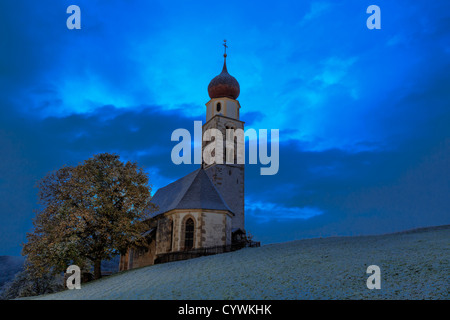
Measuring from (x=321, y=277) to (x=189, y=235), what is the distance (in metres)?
22.4

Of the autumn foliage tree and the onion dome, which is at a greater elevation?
the onion dome

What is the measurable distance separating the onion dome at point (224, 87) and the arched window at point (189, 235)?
2537cm

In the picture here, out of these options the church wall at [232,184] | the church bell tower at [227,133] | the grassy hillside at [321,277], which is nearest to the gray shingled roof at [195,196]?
the church wall at [232,184]

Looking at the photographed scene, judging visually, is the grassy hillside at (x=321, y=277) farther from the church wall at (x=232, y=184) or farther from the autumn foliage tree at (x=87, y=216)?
the church wall at (x=232, y=184)

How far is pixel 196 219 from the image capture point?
37781mm

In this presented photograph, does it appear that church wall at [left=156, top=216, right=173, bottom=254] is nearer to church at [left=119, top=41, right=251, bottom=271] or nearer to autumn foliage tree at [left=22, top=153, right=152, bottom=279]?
church at [left=119, top=41, right=251, bottom=271]

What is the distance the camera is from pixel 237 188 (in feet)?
172

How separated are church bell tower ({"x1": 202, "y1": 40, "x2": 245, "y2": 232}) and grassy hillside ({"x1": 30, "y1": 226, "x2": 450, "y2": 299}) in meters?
25.5

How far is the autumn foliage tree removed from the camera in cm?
2959

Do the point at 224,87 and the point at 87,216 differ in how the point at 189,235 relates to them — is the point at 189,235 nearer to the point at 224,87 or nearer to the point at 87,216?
the point at 87,216

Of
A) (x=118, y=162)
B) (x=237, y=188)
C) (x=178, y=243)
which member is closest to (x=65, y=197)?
(x=118, y=162)

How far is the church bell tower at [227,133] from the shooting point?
51438 mm

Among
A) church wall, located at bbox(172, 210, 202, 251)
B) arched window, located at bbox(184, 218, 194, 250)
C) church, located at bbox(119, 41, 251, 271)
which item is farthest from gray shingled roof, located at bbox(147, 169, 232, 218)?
arched window, located at bbox(184, 218, 194, 250)
